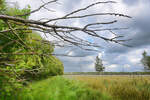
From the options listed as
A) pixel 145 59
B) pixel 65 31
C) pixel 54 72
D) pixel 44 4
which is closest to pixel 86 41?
pixel 65 31

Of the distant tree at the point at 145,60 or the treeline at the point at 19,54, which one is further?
the distant tree at the point at 145,60

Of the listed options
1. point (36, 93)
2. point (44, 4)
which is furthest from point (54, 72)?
point (44, 4)

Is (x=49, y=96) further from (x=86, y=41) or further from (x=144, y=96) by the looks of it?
(x=86, y=41)

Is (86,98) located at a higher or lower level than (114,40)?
lower

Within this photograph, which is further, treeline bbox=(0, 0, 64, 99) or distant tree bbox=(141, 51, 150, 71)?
distant tree bbox=(141, 51, 150, 71)

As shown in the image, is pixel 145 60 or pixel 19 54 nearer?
pixel 19 54

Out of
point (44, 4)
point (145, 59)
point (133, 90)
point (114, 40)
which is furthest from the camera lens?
point (145, 59)

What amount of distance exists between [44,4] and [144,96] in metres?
2.96

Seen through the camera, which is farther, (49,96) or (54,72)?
(54,72)

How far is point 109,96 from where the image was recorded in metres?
3.21

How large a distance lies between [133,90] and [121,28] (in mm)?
2719

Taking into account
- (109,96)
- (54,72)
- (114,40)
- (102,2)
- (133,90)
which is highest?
(102,2)

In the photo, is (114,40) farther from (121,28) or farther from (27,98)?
(27,98)

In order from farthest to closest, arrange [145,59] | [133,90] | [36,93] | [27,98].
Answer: [145,59] < [36,93] < [27,98] < [133,90]
